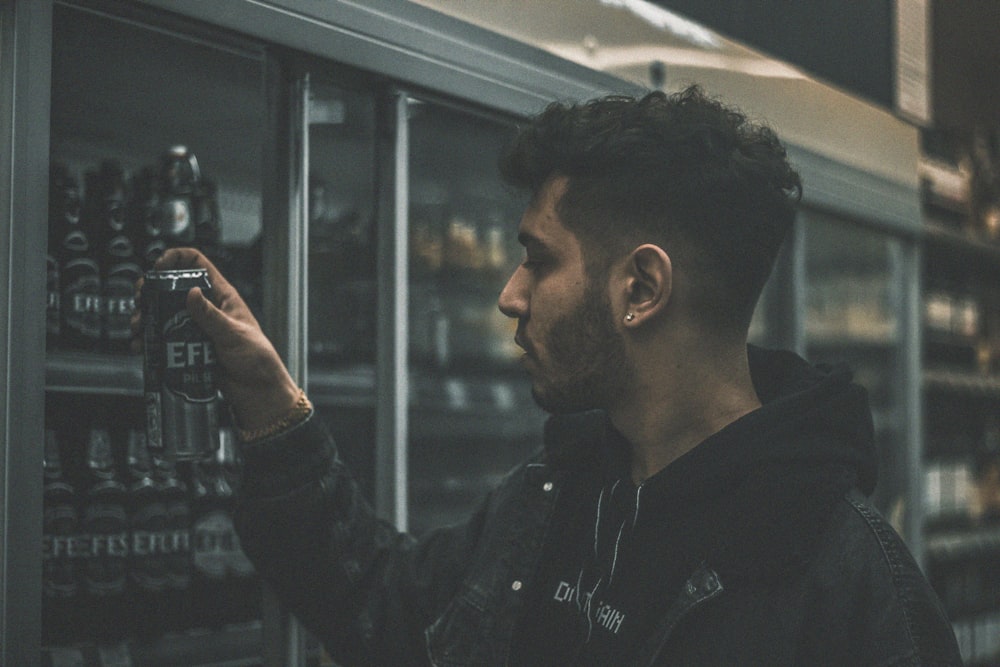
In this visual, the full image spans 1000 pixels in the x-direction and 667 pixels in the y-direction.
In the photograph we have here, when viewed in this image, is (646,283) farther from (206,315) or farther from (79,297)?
(79,297)

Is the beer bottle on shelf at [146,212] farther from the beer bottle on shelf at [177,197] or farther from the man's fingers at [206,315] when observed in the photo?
the man's fingers at [206,315]

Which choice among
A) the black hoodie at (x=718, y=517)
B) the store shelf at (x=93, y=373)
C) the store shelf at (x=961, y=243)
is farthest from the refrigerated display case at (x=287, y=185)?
the store shelf at (x=961, y=243)

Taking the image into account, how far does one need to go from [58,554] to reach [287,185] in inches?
29.9

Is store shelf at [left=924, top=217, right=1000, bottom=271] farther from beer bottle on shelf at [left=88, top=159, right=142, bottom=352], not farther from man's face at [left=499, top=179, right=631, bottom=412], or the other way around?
beer bottle on shelf at [left=88, top=159, right=142, bottom=352]

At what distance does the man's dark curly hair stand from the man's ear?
1.1 inches

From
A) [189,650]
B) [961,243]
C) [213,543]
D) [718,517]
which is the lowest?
[189,650]

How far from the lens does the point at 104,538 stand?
1.97m

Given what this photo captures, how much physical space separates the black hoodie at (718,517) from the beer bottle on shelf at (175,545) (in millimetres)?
831

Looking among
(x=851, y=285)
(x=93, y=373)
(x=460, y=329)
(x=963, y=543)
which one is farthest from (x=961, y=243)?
(x=93, y=373)

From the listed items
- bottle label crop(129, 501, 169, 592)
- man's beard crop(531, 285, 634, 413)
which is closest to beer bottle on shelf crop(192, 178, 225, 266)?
bottle label crop(129, 501, 169, 592)

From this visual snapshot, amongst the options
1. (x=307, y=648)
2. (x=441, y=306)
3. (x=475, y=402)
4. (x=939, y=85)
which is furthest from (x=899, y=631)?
(x=939, y=85)

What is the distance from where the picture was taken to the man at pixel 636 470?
1.33 m

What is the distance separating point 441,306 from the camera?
9.99 feet

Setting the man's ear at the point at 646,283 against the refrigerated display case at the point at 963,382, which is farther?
the refrigerated display case at the point at 963,382
